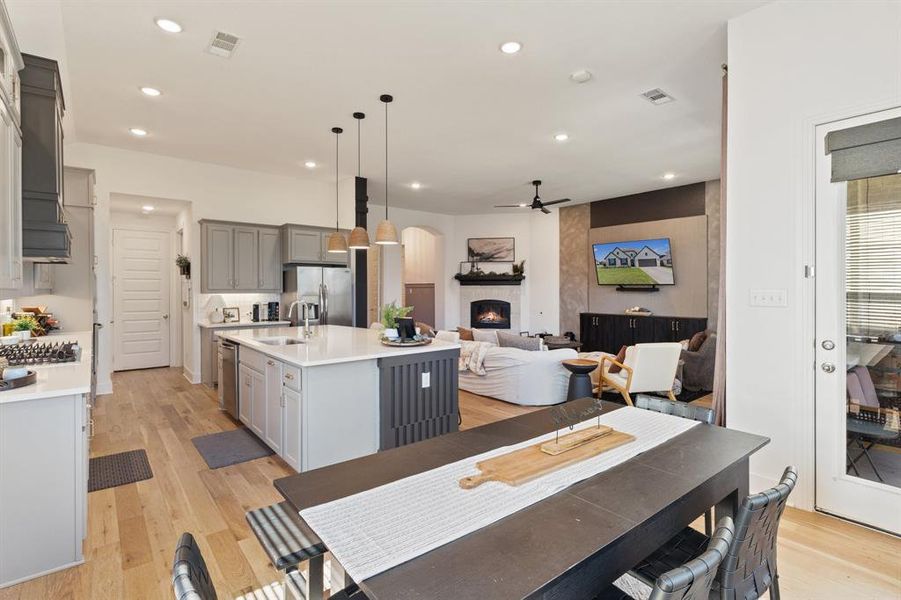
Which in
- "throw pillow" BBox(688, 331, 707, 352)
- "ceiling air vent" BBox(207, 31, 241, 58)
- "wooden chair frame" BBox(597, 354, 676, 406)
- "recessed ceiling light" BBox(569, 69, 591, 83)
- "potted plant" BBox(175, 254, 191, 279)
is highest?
"ceiling air vent" BBox(207, 31, 241, 58)

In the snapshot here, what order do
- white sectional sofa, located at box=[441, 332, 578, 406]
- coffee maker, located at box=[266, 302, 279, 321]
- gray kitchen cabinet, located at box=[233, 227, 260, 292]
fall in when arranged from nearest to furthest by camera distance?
white sectional sofa, located at box=[441, 332, 578, 406], gray kitchen cabinet, located at box=[233, 227, 260, 292], coffee maker, located at box=[266, 302, 279, 321]

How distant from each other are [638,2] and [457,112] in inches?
80.2

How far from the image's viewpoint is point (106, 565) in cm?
224

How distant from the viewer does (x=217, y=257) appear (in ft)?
20.8

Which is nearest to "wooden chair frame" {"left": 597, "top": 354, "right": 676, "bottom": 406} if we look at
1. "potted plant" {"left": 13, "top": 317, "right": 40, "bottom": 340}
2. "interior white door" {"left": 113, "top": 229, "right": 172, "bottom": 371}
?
"potted plant" {"left": 13, "top": 317, "right": 40, "bottom": 340}

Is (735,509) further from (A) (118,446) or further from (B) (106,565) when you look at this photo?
(A) (118,446)

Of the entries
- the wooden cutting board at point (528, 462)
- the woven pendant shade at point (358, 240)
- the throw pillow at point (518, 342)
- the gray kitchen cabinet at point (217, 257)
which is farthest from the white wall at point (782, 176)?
the gray kitchen cabinet at point (217, 257)

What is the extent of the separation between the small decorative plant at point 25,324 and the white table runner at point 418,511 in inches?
171

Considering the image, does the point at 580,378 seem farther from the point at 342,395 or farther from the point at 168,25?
the point at 168,25

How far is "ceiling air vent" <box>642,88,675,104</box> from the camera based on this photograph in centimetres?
405

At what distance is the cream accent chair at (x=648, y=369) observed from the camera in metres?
4.69

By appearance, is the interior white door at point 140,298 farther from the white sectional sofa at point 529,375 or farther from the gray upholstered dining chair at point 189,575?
the gray upholstered dining chair at point 189,575

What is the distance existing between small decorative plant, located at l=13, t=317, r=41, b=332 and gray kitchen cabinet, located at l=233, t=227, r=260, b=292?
2.49 m

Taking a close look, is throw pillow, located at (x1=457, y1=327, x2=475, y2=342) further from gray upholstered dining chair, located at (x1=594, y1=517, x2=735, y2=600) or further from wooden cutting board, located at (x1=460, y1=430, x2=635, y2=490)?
gray upholstered dining chair, located at (x1=594, y1=517, x2=735, y2=600)
